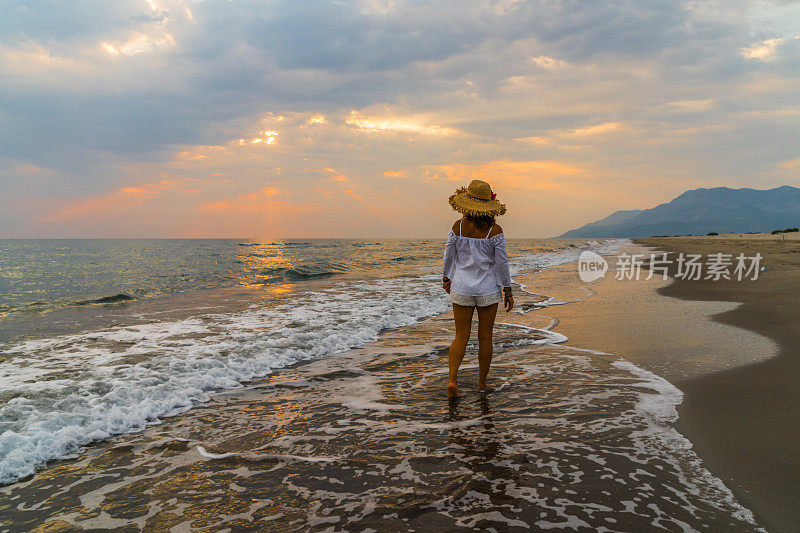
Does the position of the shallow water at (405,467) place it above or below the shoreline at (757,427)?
below

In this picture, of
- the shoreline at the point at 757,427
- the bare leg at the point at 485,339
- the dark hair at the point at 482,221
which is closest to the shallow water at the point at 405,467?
the shoreline at the point at 757,427

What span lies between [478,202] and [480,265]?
0.76 m

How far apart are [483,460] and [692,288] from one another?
48.3 feet

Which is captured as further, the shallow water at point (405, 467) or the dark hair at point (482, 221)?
the dark hair at point (482, 221)

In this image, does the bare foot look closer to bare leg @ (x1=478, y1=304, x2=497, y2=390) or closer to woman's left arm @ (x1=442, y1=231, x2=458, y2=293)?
bare leg @ (x1=478, y1=304, x2=497, y2=390)

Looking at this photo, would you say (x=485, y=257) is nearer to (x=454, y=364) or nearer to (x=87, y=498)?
(x=454, y=364)

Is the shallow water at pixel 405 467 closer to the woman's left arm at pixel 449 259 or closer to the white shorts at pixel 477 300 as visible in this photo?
the white shorts at pixel 477 300

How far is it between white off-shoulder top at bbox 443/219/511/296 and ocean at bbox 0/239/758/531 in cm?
130

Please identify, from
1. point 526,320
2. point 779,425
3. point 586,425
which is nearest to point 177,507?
point 586,425

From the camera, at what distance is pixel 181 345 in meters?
7.77

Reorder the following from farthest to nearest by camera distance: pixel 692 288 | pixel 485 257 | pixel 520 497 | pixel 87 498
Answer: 1. pixel 692 288
2. pixel 485 257
3. pixel 87 498
4. pixel 520 497

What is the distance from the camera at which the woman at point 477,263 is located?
5.05 metres

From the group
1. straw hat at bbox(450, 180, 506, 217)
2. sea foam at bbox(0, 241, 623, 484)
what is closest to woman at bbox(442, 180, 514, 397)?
straw hat at bbox(450, 180, 506, 217)

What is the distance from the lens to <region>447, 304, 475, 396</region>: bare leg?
16.7 feet
